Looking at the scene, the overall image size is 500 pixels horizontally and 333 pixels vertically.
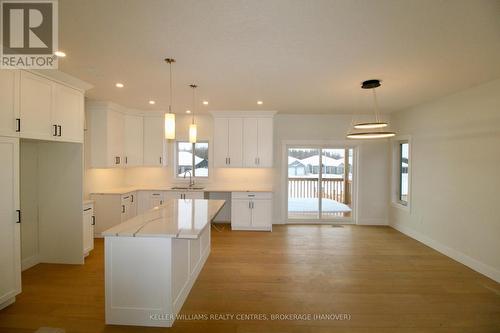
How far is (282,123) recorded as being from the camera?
6.01 m

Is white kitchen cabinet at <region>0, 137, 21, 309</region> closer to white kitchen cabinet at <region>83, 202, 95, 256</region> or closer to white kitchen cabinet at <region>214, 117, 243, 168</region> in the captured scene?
white kitchen cabinet at <region>83, 202, 95, 256</region>

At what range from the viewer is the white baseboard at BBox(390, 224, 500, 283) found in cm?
336

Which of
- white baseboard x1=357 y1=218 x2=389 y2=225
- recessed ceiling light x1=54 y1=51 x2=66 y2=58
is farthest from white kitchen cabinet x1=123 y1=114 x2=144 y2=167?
white baseboard x1=357 y1=218 x2=389 y2=225

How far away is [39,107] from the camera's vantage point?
3.00 metres

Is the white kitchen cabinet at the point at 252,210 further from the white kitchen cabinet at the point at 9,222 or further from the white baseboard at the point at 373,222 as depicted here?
the white kitchen cabinet at the point at 9,222

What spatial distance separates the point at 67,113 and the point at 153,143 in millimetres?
2302

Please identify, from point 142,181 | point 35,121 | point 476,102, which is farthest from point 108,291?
point 476,102

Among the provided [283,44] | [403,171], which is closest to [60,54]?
[283,44]

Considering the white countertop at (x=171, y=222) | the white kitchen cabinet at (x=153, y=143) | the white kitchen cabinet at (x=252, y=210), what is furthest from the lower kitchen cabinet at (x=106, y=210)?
the white kitchen cabinet at (x=252, y=210)

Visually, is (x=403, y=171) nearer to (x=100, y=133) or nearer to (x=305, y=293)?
(x=305, y=293)

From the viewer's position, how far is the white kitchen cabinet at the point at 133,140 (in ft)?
17.9

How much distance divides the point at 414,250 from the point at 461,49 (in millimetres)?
3365

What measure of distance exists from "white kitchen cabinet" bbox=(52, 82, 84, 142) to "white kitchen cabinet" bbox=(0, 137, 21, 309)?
0.68 metres

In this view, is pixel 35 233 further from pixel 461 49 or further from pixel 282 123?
pixel 461 49
